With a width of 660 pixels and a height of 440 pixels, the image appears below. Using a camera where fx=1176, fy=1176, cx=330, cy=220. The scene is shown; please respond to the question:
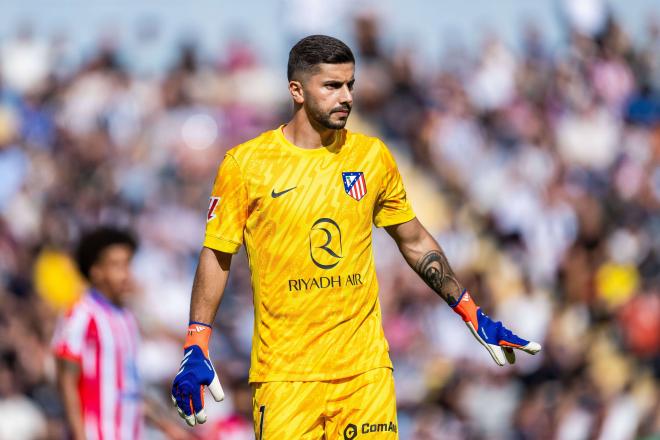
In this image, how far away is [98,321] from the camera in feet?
23.5

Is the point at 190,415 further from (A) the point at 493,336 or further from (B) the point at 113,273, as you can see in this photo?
(B) the point at 113,273

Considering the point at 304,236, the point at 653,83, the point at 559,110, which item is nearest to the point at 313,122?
the point at 304,236

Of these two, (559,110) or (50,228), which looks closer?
(50,228)

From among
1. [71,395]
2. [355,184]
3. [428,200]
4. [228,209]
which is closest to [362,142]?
[355,184]

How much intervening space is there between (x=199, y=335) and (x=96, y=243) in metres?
2.05

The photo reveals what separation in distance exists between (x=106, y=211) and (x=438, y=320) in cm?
412

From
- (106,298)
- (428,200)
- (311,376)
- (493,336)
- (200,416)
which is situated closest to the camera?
(200,416)

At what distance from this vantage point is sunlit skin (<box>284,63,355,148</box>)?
18.4 feet

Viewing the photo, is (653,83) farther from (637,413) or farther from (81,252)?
(81,252)

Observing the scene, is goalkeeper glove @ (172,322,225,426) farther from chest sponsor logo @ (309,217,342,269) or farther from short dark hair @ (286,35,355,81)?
short dark hair @ (286,35,355,81)

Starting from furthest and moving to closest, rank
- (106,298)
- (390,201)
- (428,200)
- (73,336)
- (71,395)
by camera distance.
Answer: (428,200), (106,298), (73,336), (71,395), (390,201)

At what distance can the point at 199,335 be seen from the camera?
5.68 m

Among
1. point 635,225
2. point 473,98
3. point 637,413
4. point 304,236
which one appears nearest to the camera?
point 304,236

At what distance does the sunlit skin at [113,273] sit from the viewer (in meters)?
7.42
